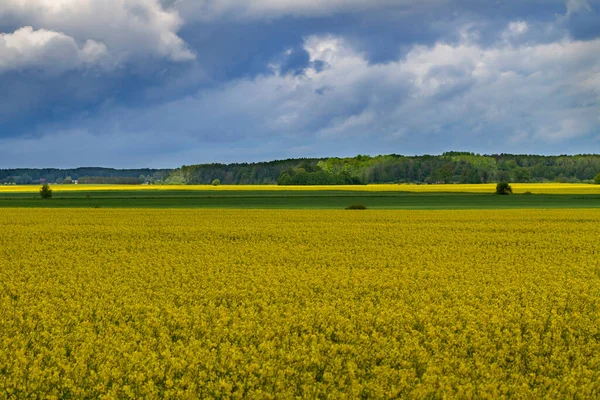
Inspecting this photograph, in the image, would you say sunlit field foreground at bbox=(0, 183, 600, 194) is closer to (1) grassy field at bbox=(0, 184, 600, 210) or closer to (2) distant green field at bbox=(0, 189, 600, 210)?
(1) grassy field at bbox=(0, 184, 600, 210)

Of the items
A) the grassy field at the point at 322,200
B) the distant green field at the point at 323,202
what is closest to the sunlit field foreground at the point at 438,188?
the grassy field at the point at 322,200

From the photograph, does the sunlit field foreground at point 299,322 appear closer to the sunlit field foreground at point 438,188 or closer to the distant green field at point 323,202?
the distant green field at point 323,202

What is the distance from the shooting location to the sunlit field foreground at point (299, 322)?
7684mm

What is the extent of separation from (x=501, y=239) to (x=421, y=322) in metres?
17.0

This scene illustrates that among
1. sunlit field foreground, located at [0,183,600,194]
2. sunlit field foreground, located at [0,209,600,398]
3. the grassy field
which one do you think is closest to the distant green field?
the grassy field

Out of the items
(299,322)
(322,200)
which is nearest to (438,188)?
(322,200)

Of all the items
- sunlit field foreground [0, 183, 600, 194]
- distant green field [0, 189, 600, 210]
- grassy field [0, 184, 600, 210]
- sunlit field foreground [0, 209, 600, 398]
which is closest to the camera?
sunlit field foreground [0, 209, 600, 398]

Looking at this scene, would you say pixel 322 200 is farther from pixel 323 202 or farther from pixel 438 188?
pixel 438 188

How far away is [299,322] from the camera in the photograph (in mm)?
10156

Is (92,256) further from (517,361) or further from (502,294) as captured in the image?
(517,361)

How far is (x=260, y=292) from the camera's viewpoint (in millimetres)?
12930

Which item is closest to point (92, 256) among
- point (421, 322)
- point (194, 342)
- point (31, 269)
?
point (31, 269)

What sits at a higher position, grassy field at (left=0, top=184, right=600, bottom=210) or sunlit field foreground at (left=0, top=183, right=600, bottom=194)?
sunlit field foreground at (left=0, top=183, right=600, bottom=194)

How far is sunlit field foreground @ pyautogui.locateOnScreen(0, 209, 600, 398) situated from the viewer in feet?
25.2
